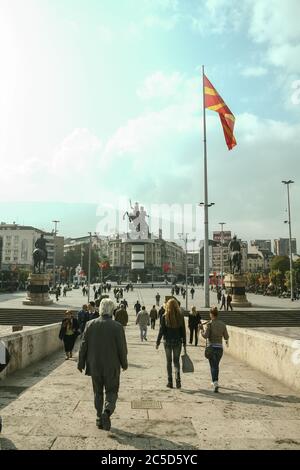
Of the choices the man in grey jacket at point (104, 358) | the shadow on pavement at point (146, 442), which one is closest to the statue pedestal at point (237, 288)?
the man in grey jacket at point (104, 358)

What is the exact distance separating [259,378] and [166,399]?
308cm

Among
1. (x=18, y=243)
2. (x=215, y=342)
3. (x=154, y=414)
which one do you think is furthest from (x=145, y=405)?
(x=18, y=243)

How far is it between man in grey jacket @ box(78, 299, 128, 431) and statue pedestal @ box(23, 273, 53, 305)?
32690mm

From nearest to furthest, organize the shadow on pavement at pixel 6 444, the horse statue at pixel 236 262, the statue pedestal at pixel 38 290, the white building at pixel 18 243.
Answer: the shadow on pavement at pixel 6 444, the statue pedestal at pixel 38 290, the horse statue at pixel 236 262, the white building at pixel 18 243

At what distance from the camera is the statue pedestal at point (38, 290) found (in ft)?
120

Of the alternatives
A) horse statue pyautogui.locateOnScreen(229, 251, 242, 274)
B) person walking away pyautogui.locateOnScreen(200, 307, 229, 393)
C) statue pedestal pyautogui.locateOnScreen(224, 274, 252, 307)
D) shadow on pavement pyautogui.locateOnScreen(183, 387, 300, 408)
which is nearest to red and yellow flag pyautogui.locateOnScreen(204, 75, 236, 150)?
horse statue pyautogui.locateOnScreen(229, 251, 242, 274)

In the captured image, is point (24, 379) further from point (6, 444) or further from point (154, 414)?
point (6, 444)

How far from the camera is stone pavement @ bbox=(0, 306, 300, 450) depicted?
4.39 meters

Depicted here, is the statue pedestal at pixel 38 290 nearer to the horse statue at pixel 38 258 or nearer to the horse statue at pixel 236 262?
the horse statue at pixel 38 258

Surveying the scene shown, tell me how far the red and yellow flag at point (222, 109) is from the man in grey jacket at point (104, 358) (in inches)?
838

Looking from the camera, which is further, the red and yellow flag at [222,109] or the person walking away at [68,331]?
the red and yellow flag at [222,109]

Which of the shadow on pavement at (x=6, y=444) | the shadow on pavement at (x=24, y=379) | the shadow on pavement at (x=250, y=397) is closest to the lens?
the shadow on pavement at (x=6, y=444)

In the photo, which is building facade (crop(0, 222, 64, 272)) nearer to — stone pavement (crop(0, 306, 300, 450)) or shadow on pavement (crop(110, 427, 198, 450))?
stone pavement (crop(0, 306, 300, 450))
